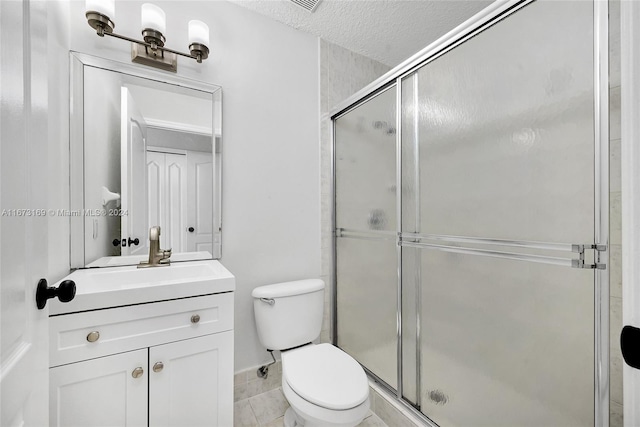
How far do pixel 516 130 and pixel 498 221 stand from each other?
0.32m

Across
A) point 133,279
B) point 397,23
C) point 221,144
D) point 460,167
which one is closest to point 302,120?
point 221,144

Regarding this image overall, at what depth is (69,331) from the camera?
0.96 meters

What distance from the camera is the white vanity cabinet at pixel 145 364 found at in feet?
3.14

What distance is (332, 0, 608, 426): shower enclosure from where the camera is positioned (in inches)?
32.2

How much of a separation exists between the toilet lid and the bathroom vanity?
301mm

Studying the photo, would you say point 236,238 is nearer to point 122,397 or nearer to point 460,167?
point 122,397

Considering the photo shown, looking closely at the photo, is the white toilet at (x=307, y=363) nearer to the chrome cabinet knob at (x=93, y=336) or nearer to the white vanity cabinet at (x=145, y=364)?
the white vanity cabinet at (x=145, y=364)

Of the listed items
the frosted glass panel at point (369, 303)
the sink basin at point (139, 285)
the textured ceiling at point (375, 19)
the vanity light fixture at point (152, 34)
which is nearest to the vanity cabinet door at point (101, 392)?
the sink basin at point (139, 285)

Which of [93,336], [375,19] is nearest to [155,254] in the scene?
[93,336]

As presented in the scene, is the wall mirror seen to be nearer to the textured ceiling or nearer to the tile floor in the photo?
the textured ceiling

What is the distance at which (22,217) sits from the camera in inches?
21.4

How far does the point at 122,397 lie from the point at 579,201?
164cm

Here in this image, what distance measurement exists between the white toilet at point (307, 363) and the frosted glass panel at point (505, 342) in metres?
0.37

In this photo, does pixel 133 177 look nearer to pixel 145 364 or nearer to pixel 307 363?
pixel 145 364
